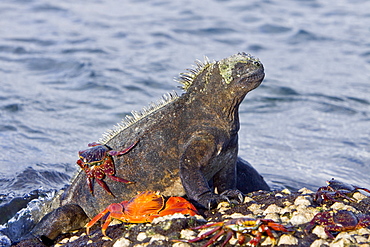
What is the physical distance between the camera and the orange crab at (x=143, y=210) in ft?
15.1

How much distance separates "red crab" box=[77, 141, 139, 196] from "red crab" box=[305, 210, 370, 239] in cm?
204

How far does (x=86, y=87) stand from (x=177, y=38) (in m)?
4.04

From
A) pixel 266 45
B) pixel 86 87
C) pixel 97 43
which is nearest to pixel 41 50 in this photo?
pixel 97 43

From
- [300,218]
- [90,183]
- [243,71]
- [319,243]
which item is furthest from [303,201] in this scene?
[90,183]

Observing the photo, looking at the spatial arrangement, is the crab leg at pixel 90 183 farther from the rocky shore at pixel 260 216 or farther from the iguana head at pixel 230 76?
the iguana head at pixel 230 76

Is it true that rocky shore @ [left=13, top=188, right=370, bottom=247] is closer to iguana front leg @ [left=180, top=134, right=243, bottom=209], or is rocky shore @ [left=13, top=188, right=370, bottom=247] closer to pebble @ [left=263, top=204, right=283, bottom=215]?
pebble @ [left=263, top=204, right=283, bottom=215]

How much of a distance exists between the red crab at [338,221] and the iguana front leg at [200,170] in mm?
890

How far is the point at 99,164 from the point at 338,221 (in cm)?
248

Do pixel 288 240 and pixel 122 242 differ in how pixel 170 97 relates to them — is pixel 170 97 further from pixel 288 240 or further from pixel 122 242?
pixel 288 240

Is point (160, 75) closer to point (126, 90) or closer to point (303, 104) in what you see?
point (126, 90)

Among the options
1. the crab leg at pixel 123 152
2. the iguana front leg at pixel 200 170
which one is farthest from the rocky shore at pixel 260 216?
the crab leg at pixel 123 152

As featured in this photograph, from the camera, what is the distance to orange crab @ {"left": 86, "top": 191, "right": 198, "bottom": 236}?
4.62m

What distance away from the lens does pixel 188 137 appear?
5391 millimetres

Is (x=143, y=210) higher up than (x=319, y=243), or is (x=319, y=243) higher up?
(x=319, y=243)
